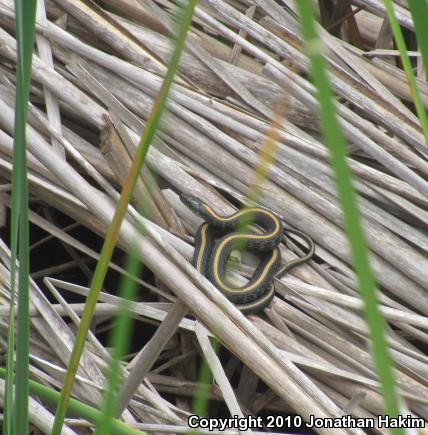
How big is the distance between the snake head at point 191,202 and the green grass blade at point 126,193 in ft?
8.56

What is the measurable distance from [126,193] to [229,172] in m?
2.96

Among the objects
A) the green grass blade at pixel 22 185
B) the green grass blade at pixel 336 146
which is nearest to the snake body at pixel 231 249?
the green grass blade at pixel 22 185

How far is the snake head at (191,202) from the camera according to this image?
3.79 m

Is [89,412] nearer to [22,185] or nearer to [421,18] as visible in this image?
[22,185]

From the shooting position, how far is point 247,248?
4.12m

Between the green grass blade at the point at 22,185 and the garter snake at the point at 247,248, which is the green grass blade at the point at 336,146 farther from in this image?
the garter snake at the point at 247,248

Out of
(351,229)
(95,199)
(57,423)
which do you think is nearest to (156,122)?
(351,229)

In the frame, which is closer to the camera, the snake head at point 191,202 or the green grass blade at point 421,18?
the green grass blade at point 421,18

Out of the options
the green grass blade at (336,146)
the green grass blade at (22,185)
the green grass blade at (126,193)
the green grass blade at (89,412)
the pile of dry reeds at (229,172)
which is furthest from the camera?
the pile of dry reeds at (229,172)

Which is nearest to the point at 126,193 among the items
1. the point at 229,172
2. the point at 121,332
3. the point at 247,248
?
the point at 121,332

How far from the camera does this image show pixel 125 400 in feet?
4.77

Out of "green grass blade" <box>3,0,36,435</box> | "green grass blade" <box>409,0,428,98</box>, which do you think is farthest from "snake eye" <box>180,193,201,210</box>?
"green grass blade" <box>409,0,428,98</box>

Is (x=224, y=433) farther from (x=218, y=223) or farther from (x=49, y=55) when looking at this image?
(x=49, y=55)

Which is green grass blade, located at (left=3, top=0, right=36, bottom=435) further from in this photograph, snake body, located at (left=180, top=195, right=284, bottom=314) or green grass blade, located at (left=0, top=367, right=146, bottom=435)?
snake body, located at (left=180, top=195, right=284, bottom=314)
